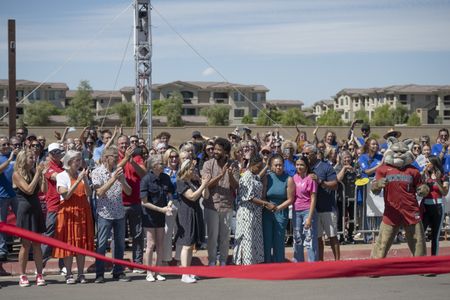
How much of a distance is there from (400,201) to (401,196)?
0.23 ft

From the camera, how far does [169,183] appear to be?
10.8 meters

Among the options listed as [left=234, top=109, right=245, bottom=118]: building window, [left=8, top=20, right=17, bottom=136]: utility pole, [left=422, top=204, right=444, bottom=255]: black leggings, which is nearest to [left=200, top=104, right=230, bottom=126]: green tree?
Result: [left=234, top=109, right=245, bottom=118]: building window

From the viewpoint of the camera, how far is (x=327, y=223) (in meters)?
11.6

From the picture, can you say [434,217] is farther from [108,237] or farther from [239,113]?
[239,113]

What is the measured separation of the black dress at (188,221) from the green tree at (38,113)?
3193 inches

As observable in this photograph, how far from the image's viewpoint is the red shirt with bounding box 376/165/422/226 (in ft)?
35.2

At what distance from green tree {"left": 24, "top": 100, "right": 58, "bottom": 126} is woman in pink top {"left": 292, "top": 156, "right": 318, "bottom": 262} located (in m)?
80.9

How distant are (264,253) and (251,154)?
1456mm

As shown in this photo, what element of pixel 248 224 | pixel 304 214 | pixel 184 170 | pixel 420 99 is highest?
pixel 420 99

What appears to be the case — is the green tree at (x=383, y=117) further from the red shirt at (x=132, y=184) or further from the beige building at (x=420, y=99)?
the red shirt at (x=132, y=184)

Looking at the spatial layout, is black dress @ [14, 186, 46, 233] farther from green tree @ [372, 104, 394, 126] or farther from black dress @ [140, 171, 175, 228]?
green tree @ [372, 104, 394, 126]

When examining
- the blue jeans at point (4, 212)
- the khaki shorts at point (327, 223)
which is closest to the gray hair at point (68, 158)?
the blue jeans at point (4, 212)

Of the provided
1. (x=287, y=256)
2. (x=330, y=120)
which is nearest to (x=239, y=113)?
(x=330, y=120)

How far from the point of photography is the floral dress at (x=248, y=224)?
10.9 meters
